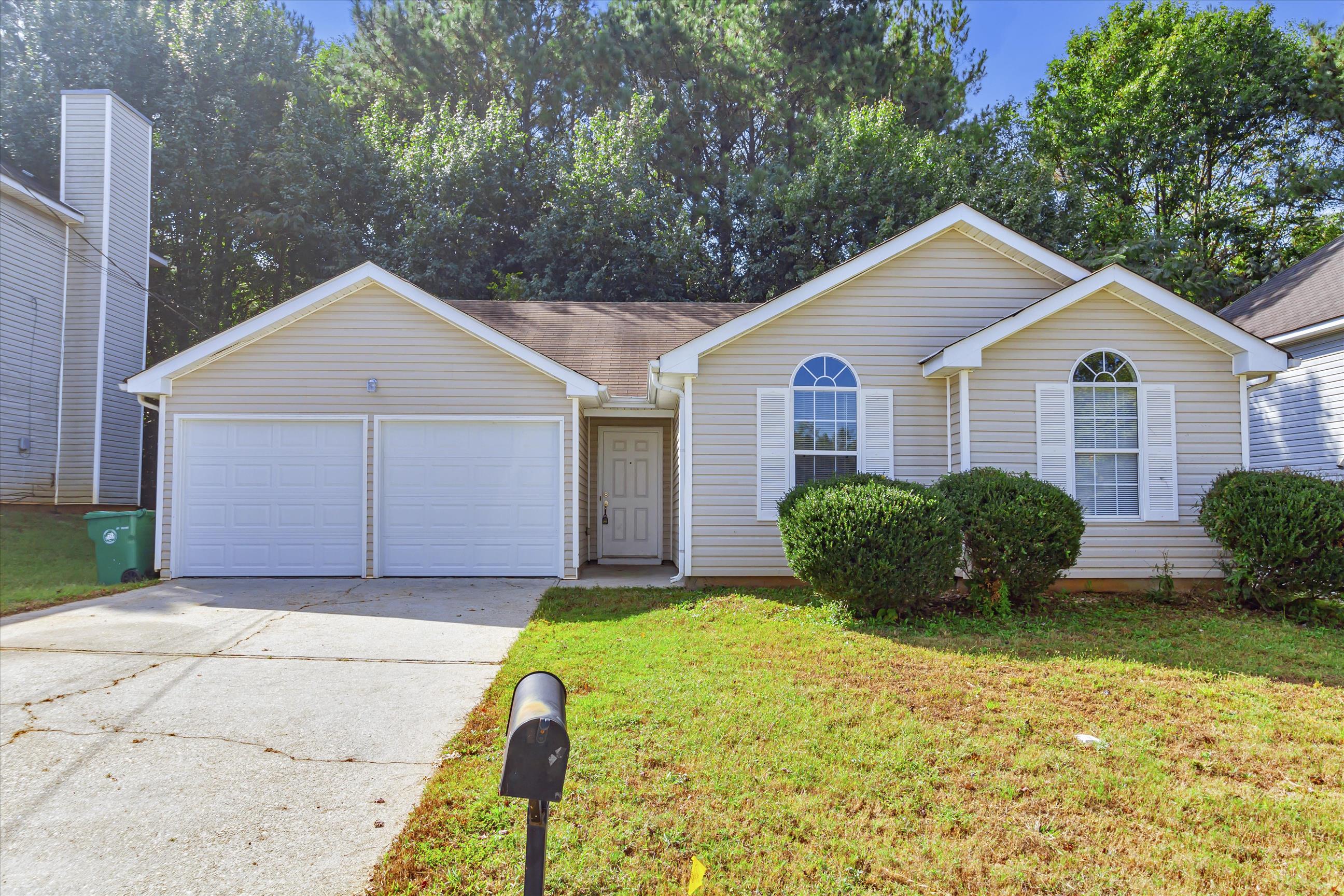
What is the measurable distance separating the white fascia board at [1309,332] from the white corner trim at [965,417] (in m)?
5.36

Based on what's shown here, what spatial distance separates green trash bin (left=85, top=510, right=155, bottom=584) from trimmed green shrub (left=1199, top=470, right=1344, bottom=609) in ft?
40.8

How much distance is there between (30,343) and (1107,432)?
53.3 ft

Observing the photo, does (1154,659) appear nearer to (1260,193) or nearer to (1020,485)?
(1020,485)

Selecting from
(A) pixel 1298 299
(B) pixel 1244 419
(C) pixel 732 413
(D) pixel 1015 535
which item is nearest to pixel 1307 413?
(A) pixel 1298 299

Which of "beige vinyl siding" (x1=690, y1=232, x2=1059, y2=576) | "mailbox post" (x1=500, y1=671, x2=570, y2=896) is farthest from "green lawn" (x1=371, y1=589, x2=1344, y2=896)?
"beige vinyl siding" (x1=690, y1=232, x2=1059, y2=576)

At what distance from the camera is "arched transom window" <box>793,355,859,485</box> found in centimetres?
926

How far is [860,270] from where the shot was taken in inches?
366

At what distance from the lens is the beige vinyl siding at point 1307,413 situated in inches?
458

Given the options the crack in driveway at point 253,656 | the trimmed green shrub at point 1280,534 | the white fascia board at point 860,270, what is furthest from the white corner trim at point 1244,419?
the crack in driveway at point 253,656

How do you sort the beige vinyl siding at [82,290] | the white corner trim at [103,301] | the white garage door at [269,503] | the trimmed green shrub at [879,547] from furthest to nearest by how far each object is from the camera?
1. the white corner trim at [103,301]
2. the beige vinyl siding at [82,290]
3. the white garage door at [269,503]
4. the trimmed green shrub at [879,547]

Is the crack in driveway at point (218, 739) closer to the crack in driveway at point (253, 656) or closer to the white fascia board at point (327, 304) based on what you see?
the crack in driveway at point (253, 656)

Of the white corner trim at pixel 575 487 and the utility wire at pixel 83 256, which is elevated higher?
the utility wire at pixel 83 256

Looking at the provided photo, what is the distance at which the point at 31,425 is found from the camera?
42.3 feet

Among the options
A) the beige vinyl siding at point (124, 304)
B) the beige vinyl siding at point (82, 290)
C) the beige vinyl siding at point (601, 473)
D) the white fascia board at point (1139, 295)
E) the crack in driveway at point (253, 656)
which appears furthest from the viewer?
the beige vinyl siding at point (124, 304)
